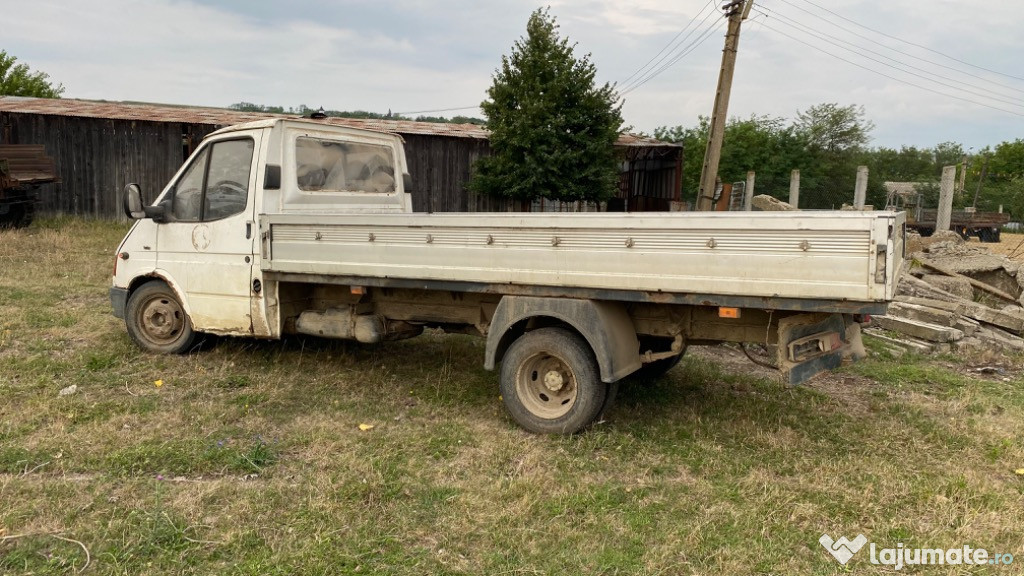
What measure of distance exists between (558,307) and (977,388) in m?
4.25

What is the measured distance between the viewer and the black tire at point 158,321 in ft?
21.2

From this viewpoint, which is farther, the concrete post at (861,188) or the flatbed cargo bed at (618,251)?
the concrete post at (861,188)

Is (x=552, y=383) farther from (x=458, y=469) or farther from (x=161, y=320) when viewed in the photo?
(x=161, y=320)

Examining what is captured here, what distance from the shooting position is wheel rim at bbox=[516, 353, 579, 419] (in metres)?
4.80

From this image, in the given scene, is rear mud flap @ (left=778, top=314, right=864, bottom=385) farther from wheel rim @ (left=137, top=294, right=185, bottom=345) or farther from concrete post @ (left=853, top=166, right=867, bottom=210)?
concrete post @ (left=853, top=166, right=867, bottom=210)

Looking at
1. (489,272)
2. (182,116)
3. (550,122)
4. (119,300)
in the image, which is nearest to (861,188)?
(550,122)

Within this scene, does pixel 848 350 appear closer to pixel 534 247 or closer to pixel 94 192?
pixel 534 247

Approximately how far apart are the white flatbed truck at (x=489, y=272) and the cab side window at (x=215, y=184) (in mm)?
15

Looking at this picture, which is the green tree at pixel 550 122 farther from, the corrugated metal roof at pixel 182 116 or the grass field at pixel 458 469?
the grass field at pixel 458 469

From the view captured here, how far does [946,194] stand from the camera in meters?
11.4

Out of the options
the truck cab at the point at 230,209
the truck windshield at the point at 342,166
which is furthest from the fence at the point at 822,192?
the truck cab at the point at 230,209

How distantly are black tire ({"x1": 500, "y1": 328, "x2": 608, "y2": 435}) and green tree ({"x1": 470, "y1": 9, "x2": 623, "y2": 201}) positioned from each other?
12588mm

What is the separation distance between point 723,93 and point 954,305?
15.2ft

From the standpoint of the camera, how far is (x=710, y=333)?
461 cm
